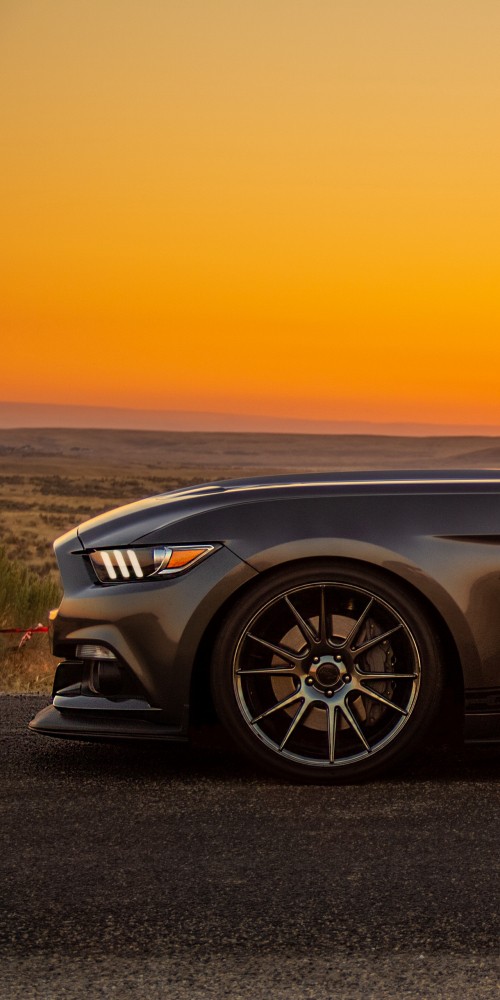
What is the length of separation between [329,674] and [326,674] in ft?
0.04

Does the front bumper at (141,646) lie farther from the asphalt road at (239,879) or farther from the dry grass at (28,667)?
the dry grass at (28,667)

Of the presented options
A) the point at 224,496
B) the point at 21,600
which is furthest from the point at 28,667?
the point at 224,496

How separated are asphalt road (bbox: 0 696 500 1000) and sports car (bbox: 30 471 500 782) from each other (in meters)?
0.25

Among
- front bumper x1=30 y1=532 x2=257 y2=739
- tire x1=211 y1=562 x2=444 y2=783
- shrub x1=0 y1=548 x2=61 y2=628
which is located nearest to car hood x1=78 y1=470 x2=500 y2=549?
front bumper x1=30 y1=532 x2=257 y2=739

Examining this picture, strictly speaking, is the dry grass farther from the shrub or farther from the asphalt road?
the asphalt road

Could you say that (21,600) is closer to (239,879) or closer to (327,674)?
(327,674)

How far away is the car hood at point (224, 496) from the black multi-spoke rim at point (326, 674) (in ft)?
1.47

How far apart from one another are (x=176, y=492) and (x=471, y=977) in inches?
124

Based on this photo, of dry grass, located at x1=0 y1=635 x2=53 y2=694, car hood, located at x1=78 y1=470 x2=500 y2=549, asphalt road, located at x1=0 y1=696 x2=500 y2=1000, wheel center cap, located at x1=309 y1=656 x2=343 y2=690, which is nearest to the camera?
asphalt road, located at x1=0 y1=696 x2=500 y2=1000

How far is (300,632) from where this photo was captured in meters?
5.07

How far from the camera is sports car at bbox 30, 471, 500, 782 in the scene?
16.4 feet

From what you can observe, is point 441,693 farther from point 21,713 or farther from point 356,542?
point 21,713

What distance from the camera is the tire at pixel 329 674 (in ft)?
16.4

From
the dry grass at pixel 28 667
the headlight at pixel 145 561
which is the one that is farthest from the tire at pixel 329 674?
the dry grass at pixel 28 667
